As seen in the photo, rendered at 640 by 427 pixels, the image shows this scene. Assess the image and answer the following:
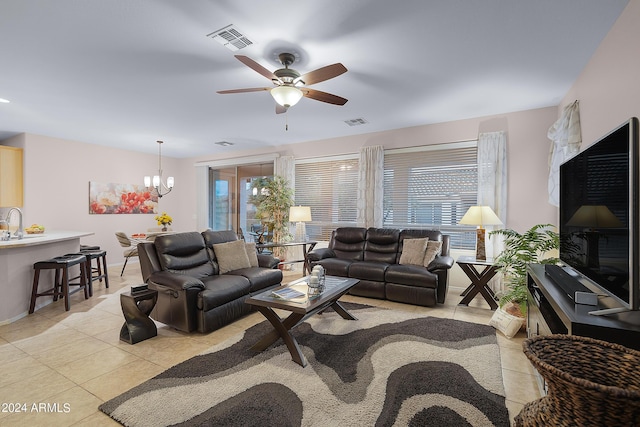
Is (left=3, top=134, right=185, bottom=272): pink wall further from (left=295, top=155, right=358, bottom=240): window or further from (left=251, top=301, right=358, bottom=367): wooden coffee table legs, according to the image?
(left=251, top=301, right=358, bottom=367): wooden coffee table legs

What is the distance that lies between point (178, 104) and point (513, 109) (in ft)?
14.9

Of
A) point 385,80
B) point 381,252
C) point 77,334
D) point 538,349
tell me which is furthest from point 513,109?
point 77,334

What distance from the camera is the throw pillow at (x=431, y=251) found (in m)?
4.05

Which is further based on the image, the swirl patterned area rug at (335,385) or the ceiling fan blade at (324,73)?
the ceiling fan blade at (324,73)

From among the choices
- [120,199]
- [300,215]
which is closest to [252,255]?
[300,215]

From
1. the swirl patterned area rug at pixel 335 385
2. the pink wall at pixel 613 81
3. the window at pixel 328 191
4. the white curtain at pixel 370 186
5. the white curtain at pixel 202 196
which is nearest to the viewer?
the swirl patterned area rug at pixel 335 385

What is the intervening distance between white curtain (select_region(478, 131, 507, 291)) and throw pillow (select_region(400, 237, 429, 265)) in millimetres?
970

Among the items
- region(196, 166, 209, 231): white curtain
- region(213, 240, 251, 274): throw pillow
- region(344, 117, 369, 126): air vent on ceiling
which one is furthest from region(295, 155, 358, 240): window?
region(196, 166, 209, 231): white curtain

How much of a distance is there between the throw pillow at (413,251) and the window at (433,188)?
73 cm

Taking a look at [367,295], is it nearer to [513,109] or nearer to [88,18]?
[513,109]

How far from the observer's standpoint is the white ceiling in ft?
6.81

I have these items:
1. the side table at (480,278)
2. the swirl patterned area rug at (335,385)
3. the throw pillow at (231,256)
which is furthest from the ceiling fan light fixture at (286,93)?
the side table at (480,278)

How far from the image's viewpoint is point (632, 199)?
1333 mm

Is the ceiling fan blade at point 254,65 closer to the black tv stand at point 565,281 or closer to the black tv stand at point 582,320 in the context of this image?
the black tv stand at point 582,320
